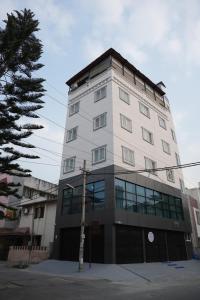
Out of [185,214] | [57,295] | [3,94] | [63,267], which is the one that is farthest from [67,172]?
[3,94]

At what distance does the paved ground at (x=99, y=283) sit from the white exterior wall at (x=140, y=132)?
881 centimetres

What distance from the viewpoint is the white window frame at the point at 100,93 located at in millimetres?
26025

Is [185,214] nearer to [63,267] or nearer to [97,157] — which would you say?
[97,157]

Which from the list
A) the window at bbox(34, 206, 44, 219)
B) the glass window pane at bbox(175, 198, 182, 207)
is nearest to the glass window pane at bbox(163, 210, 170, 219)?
the glass window pane at bbox(175, 198, 182, 207)

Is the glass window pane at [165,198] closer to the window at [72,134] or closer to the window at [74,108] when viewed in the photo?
the window at [72,134]

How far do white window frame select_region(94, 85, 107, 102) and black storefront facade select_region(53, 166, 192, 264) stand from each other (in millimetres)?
8320

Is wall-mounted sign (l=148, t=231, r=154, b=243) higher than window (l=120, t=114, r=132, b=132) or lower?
lower

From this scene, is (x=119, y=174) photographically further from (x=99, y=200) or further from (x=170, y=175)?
(x=170, y=175)

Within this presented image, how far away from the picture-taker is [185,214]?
92.0 ft

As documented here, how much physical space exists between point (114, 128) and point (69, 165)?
6.13 meters

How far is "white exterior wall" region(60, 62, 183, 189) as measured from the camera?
2323 centimetres

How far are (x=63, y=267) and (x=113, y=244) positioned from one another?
4317 mm

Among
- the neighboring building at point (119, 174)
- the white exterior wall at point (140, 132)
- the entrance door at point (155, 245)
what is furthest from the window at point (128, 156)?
the entrance door at point (155, 245)

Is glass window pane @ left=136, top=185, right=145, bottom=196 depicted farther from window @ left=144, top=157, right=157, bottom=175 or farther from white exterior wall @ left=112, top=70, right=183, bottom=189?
window @ left=144, top=157, right=157, bottom=175
